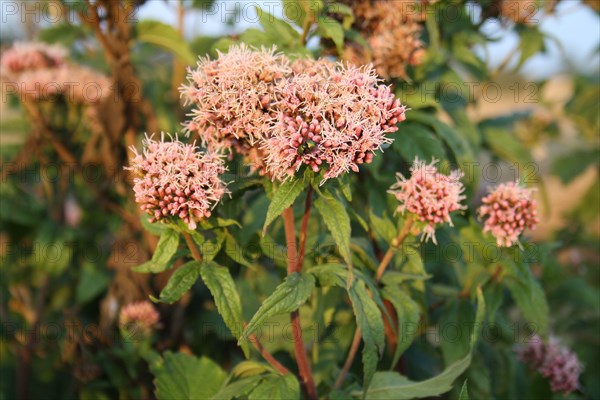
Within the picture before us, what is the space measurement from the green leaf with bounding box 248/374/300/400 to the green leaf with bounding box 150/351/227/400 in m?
0.32

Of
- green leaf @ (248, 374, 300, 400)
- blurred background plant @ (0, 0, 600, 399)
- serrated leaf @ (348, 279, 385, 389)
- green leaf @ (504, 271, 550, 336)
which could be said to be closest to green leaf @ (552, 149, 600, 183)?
blurred background plant @ (0, 0, 600, 399)

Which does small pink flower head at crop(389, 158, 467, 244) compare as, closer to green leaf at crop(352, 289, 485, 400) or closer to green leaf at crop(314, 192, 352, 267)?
green leaf at crop(314, 192, 352, 267)

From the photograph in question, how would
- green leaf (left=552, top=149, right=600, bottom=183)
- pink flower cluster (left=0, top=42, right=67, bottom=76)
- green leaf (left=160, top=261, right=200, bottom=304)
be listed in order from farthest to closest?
green leaf (left=552, top=149, right=600, bottom=183)
pink flower cluster (left=0, top=42, right=67, bottom=76)
green leaf (left=160, top=261, right=200, bottom=304)

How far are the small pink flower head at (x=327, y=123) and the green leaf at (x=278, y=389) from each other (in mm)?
512

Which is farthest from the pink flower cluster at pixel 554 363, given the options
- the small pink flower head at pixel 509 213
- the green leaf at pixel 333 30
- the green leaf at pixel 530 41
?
the green leaf at pixel 333 30

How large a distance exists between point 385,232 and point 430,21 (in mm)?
908

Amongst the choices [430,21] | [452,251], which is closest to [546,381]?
[452,251]

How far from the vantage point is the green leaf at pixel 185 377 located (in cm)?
184

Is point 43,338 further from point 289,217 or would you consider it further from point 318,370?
point 289,217

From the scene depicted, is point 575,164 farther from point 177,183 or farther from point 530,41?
point 177,183

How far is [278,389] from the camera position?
1521 millimetres

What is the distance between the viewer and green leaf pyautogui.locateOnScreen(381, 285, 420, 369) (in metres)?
1.65

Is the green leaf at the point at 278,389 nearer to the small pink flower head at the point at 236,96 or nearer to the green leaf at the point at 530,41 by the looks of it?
the small pink flower head at the point at 236,96

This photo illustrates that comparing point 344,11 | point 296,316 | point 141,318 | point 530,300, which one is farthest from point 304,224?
point 141,318
